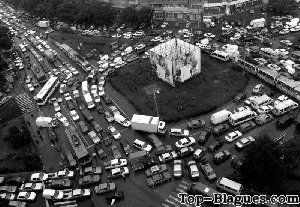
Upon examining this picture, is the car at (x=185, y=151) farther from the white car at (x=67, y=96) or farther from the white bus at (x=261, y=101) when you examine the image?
the white car at (x=67, y=96)

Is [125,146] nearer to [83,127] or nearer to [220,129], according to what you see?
[83,127]

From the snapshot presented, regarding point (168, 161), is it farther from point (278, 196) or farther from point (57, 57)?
point (57, 57)

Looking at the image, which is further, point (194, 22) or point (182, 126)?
point (194, 22)

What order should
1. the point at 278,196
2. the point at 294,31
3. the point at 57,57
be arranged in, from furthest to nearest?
1. the point at 57,57
2. the point at 294,31
3. the point at 278,196

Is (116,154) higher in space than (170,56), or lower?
lower

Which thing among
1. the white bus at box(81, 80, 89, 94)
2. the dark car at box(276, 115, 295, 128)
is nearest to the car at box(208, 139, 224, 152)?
the dark car at box(276, 115, 295, 128)

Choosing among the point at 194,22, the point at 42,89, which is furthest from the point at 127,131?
the point at 194,22
